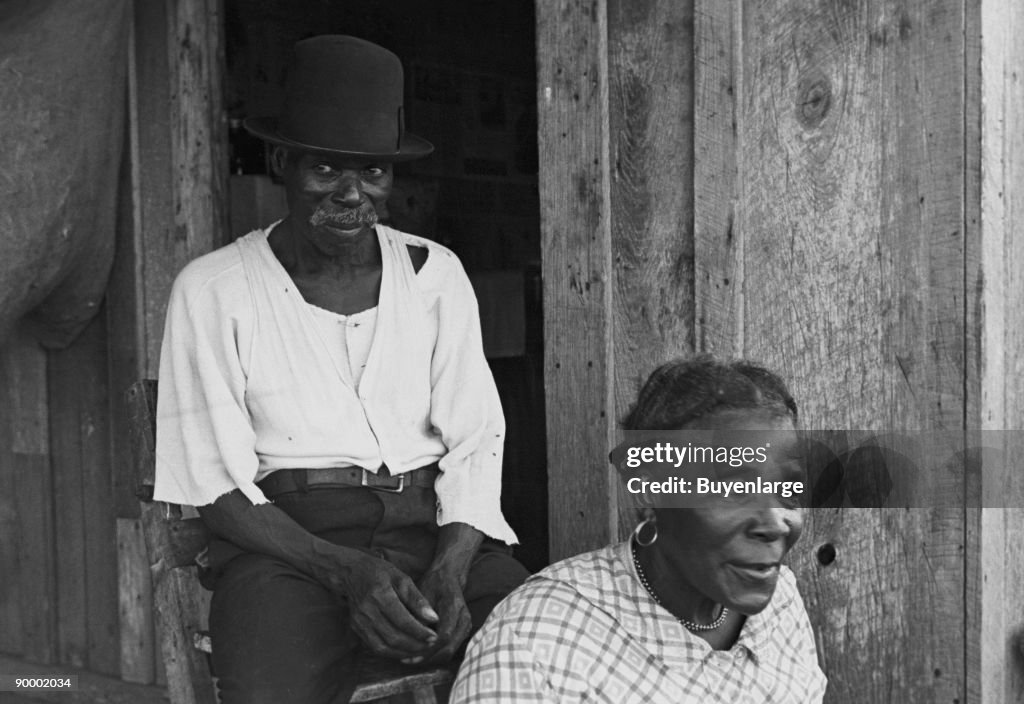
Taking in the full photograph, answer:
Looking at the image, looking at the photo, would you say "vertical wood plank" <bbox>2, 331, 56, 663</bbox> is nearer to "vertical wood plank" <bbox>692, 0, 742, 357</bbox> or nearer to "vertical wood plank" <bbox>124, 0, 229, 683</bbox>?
"vertical wood plank" <bbox>124, 0, 229, 683</bbox>

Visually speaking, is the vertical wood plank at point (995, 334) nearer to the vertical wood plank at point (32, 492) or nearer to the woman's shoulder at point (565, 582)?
A: the woman's shoulder at point (565, 582)

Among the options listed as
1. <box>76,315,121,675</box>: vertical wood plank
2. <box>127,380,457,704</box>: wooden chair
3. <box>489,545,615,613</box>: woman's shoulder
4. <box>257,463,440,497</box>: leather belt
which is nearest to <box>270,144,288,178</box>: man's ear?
<box>127,380,457,704</box>: wooden chair

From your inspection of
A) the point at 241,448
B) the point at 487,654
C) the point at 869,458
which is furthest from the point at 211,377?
the point at 869,458

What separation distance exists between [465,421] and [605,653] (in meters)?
0.89

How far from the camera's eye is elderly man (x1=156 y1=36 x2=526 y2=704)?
2410mm

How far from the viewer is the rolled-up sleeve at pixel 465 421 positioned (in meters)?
2.66

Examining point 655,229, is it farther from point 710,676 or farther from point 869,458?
point 710,676

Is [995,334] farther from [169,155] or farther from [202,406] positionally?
[169,155]

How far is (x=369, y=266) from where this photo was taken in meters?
2.76

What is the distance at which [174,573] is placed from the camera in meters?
2.60

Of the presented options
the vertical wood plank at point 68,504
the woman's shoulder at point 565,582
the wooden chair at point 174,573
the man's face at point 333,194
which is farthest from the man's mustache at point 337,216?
the vertical wood plank at point 68,504

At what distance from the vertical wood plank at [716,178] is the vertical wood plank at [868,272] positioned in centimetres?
3

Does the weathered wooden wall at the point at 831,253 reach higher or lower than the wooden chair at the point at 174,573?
higher

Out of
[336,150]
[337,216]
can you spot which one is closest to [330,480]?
[337,216]
